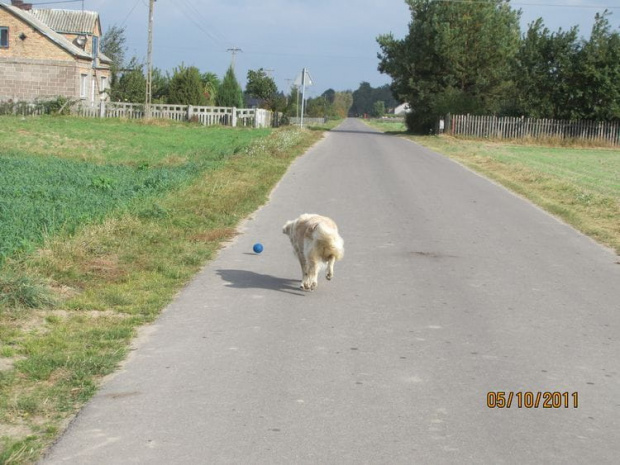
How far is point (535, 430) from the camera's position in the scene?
4949mm

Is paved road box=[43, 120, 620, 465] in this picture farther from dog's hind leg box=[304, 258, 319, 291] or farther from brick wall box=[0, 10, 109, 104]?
brick wall box=[0, 10, 109, 104]

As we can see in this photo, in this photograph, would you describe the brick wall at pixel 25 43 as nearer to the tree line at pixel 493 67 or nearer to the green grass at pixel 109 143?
the green grass at pixel 109 143

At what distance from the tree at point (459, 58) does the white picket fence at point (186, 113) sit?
1178cm

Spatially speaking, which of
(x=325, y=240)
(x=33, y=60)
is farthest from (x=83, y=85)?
(x=325, y=240)

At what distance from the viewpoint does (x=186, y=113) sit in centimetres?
5281

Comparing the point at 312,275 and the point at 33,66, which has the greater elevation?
the point at 33,66

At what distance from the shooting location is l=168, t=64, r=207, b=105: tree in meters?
59.1

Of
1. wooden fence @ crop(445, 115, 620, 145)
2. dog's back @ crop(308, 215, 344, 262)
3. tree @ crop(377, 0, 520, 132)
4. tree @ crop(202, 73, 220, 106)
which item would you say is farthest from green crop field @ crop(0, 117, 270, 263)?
tree @ crop(202, 73, 220, 106)

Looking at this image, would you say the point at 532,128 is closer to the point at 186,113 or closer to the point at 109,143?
the point at 186,113

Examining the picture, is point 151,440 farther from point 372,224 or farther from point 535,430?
point 372,224

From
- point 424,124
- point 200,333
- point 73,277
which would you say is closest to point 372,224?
point 73,277

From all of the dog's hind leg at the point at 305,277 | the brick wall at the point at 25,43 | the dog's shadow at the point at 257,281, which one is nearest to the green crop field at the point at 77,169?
the dog's shadow at the point at 257,281

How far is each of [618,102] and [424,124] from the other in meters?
14.5

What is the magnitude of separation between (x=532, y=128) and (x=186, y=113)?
2225 cm
